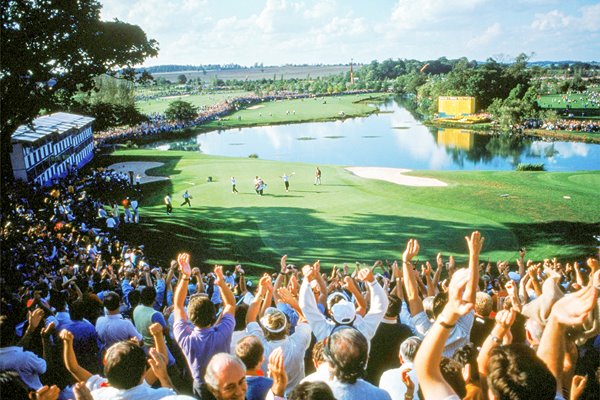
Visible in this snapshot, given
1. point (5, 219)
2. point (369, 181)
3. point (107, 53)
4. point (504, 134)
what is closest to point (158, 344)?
point (5, 219)

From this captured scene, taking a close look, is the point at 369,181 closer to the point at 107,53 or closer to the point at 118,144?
the point at 107,53

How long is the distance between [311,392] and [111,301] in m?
4.37

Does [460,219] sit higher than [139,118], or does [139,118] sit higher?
[139,118]

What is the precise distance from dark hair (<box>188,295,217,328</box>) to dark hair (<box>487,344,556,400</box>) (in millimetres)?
3043

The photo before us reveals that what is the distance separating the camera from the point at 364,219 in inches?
859

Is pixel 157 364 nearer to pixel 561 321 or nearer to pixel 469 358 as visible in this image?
pixel 469 358

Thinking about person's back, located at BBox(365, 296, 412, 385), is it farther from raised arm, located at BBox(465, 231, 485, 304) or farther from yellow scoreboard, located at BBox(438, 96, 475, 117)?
yellow scoreboard, located at BBox(438, 96, 475, 117)

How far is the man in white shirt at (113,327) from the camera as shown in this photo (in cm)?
632

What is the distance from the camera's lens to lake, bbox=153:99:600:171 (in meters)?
52.7

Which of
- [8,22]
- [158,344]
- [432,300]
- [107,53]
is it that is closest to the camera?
[158,344]

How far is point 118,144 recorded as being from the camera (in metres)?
58.7

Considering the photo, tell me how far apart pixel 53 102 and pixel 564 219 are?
2351cm

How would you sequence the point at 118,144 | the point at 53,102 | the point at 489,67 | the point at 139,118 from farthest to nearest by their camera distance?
the point at 489,67 < the point at 139,118 < the point at 118,144 < the point at 53,102

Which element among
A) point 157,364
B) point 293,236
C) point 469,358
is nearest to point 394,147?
point 293,236
